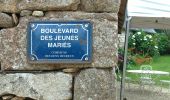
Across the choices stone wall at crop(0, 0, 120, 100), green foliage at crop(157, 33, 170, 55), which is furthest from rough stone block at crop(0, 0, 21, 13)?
green foliage at crop(157, 33, 170, 55)

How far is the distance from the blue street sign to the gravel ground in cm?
682

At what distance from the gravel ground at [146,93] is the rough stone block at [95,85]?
22.0 ft

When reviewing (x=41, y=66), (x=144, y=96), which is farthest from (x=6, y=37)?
(x=144, y=96)

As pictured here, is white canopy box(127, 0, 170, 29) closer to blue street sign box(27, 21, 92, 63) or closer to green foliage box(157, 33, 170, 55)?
blue street sign box(27, 21, 92, 63)

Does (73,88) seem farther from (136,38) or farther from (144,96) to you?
(136,38)

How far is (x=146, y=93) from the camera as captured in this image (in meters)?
11.2

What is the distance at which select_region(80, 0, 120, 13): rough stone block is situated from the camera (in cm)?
311

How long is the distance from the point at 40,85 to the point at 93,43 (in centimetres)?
53

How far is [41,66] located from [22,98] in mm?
299

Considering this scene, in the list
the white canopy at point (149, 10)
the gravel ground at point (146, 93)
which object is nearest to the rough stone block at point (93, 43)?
the white canopy at point (149, 10)

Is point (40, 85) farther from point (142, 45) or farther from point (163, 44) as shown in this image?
point (163, 44)

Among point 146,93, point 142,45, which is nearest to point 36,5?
point 146,93

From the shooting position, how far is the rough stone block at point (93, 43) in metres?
3.10

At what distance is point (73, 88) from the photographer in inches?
124
